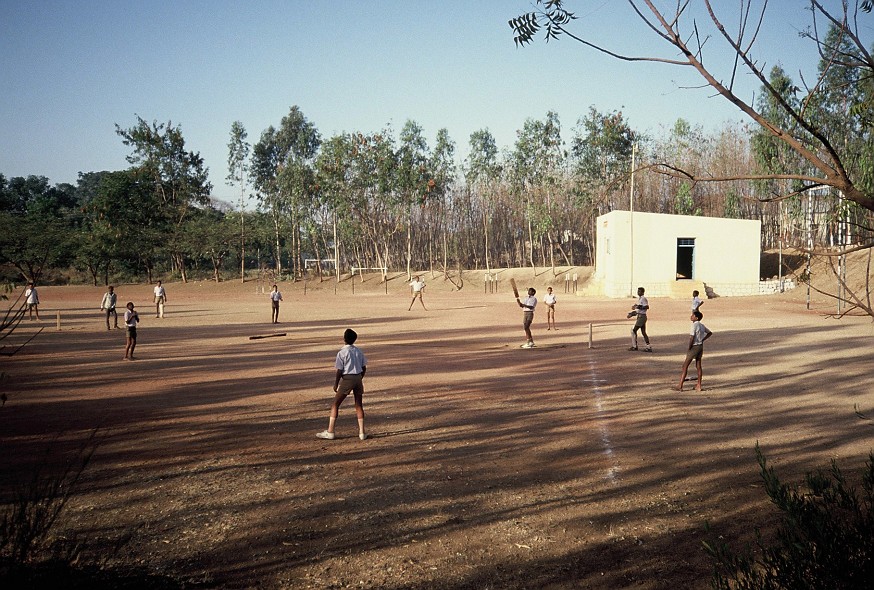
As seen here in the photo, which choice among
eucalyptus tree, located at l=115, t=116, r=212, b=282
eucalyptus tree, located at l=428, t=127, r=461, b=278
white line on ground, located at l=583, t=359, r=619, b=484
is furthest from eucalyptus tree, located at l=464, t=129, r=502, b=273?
white line on ground, located at l=583, t=359, r=619, b=484

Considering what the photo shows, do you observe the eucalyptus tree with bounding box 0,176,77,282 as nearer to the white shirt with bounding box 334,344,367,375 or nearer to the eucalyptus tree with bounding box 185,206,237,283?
the eucalyptus tree with bounding box 185,206,237,283

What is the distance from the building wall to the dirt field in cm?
2445

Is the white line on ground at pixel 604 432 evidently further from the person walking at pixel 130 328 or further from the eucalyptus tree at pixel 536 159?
the eucalyptus tree at pixel 536 159

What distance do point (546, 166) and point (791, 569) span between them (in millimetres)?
68358

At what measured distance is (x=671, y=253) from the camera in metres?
46.1

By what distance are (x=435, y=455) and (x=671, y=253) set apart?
132ft

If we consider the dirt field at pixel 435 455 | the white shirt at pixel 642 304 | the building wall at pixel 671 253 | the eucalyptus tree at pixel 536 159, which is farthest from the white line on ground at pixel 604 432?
the eucalyptus tree at pixel 536 159

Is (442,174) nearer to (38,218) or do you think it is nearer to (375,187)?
(375,187)

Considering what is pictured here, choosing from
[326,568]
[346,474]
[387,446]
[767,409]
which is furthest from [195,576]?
[767,409]

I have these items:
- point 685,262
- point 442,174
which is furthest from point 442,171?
point 685,262

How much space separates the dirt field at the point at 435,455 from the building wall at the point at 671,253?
2445 cm

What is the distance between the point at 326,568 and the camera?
19.4 feet

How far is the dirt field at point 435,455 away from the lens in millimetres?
6145

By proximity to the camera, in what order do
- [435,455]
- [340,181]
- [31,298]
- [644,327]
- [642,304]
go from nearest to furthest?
[435,455] → [642,304] → [644,327] → [31,298] → [340,181]
